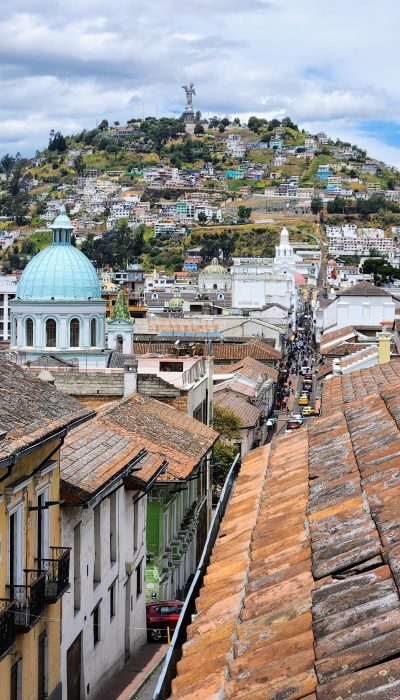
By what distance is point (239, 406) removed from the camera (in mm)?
50250

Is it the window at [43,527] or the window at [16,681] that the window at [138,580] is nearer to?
the window at [43,527]

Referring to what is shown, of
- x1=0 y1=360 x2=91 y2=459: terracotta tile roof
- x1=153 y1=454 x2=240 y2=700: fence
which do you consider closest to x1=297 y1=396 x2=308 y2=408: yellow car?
x1=0 y1=360 x2=91 y2=459: terracotta tile roof

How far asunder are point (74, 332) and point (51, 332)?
876 millimetres

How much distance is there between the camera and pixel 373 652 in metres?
6.06

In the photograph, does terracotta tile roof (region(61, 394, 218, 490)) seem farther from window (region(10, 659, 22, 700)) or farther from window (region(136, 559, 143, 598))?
window (region(10, 659, 22, 700))

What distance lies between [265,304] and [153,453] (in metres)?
89.0

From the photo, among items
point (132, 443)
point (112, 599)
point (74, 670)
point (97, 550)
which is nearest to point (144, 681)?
point (112, 599)

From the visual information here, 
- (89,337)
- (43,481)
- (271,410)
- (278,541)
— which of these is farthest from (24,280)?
(278,541)

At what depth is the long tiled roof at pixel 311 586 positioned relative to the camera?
6.27m

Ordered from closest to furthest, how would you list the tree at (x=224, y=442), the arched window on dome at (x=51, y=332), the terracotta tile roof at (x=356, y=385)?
1. the terracotta tile roof at (x=356, y=385)
2. the tree at (x=224, y=442)
3. the arched window on dome at (x=51, y=332)

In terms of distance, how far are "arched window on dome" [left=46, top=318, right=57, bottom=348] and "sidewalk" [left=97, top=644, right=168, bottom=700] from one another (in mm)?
28018

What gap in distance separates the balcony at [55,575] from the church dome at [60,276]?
114 feet

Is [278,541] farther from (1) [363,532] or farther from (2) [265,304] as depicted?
(2) [265,304]

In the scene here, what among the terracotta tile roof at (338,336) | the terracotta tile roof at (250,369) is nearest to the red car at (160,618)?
the terracotta tile roof at (250,369)
